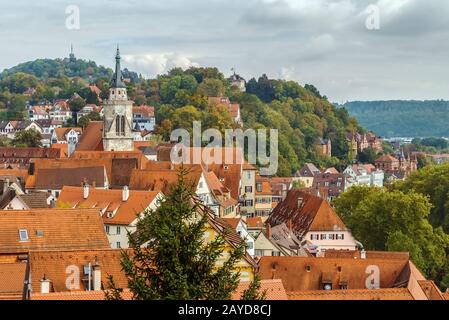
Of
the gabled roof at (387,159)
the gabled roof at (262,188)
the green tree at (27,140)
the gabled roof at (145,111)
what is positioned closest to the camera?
the gabled roof at (262,188)

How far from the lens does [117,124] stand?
77.4 meters

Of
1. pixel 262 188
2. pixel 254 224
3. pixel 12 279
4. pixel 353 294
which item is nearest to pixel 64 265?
pixel 12 279

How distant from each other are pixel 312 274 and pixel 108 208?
558 inches

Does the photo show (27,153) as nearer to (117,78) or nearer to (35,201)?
(117,78)

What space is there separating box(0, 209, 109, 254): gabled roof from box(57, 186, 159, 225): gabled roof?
937 centimetres

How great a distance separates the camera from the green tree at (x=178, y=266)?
10.5 meters

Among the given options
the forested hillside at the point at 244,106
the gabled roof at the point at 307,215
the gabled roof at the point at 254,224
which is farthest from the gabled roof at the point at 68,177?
the forested hillside at the point at 244,106

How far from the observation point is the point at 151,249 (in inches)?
458

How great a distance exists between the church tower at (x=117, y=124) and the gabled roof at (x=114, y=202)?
32.1 m

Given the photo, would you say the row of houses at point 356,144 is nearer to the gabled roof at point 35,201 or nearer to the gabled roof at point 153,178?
the gabled roof at point 153,178

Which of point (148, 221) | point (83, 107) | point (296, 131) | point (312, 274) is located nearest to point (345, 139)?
point (296, 131)

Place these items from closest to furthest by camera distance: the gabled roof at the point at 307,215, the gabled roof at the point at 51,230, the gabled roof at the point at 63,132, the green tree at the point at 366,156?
1. the gabled roof at the point at 51,230
2. the gabled roof at the point at 307,215
3. the gabled roof at the point at 63,132
4. the green tree at the point at 366,156

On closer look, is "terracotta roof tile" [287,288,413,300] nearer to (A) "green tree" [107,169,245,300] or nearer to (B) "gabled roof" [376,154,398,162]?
(A) "green tree" [107,169,245,300]
